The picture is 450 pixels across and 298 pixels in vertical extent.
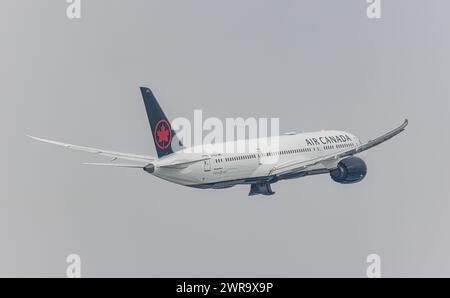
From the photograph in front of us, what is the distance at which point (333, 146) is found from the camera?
388 ft

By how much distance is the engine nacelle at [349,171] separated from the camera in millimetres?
112500

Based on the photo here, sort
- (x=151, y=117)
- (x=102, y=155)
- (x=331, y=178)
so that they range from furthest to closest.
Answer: (x=331, y=178) < (x=102, y=155) < (x=151, y=117)

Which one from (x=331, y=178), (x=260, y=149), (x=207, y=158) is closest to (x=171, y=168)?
(x=207, y=158)

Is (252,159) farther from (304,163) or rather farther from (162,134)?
(162,134)

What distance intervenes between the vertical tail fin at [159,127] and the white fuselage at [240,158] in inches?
31.4

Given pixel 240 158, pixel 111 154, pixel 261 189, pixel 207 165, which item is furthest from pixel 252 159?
pixel 111 154

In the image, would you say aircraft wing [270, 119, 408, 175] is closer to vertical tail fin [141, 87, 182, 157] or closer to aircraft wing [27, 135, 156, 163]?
vertical tail fin [141, 87, 182, 157]

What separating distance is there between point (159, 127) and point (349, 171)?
73.2 ft

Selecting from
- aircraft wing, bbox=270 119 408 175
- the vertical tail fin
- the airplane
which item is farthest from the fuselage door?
aircraft wing, bbox=270 119 408 175

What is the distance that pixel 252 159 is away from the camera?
107 m

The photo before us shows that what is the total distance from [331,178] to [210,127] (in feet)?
54.1

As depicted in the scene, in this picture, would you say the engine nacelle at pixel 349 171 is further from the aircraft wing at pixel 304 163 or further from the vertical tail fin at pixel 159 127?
the vertical tail fin at pixel 159 127

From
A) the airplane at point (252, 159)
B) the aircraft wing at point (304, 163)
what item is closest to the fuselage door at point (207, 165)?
the airplane at point (252, 159)

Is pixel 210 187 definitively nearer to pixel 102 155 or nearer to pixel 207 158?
pixel 207 158
